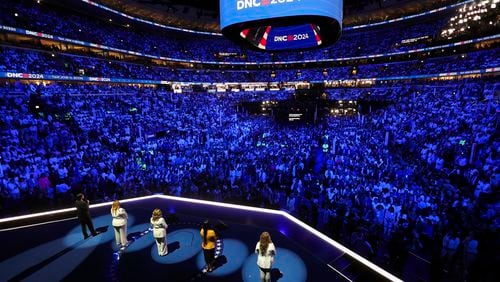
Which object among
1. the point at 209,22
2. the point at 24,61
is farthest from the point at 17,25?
the point at 209,22

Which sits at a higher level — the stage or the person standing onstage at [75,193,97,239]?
the person standing onstage at [75,193,97,239]

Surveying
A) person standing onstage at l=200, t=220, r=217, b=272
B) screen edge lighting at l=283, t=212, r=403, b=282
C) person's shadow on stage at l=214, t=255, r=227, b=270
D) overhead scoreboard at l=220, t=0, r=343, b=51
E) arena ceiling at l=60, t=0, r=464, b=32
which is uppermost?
arena ceiling at l=60, t=0, r=464, b=32

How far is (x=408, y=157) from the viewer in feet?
41.7

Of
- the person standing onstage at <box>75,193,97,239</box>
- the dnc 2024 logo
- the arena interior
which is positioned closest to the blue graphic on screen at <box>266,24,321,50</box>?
the arena interior

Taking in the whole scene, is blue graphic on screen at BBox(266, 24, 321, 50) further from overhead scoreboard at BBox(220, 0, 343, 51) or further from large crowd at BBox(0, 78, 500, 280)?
large crowd at BBox(0, 78, 500, 280)

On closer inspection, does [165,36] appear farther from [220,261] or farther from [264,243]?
[264,243]

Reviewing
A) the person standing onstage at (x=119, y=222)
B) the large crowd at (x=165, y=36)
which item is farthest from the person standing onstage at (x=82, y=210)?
Answer: the large crowd at (x=165, y=36)

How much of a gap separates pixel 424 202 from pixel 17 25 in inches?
1139

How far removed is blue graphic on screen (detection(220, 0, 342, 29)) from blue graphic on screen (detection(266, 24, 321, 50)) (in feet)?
5.92

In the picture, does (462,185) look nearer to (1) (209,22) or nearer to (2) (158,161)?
(2) (158,161)

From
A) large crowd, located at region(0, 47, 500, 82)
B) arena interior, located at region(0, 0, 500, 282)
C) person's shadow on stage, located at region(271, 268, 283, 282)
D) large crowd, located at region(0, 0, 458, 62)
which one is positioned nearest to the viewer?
person's shadow on stage, located at region(271, 268, 283, 282)

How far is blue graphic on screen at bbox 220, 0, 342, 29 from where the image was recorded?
4.15 m

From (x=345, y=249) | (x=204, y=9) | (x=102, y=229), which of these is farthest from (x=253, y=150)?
(x=204, y=9)

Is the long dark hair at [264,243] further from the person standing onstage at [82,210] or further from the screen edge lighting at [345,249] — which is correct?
the person standing onstage at [82,210]
